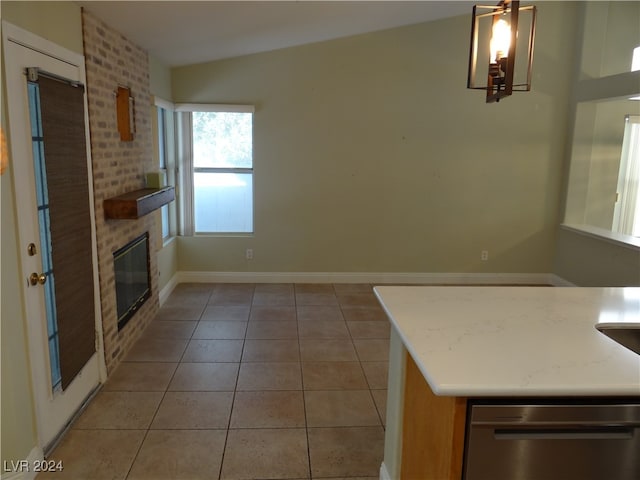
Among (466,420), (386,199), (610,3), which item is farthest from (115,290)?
(610,3)

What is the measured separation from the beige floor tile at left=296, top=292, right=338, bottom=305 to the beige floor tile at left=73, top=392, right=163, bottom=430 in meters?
2.11

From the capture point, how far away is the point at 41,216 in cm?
229

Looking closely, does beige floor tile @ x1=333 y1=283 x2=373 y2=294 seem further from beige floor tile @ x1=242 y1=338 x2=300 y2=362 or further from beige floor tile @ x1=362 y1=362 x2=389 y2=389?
beige floor tile @ x1=362 y1=362 x2=389 y2=389

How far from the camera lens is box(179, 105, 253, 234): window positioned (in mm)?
5164

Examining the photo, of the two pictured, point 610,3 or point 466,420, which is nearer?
point 466,420

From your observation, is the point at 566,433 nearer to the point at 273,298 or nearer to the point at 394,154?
the point at 273,298

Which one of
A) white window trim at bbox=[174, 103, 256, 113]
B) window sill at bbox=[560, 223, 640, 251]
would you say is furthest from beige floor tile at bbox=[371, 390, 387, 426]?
white window trim at bbox=[174, 103, 256, 113]

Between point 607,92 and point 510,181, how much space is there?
1286 millimetres

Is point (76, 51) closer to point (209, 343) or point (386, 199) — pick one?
point (209, 343)

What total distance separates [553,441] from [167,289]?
420cm

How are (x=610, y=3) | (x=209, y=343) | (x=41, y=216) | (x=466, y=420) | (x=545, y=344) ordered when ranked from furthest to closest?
(x=610, y=3) → (x=209, y=343) → (x=41, y=216) → (x=545, y=344) → (x=466, y=420)

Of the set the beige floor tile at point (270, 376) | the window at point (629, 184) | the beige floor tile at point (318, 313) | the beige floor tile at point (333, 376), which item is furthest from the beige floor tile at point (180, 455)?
the window at point (629, 184)

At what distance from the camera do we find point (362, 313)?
4.58 meters

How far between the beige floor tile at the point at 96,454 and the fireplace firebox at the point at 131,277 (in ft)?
3.35
